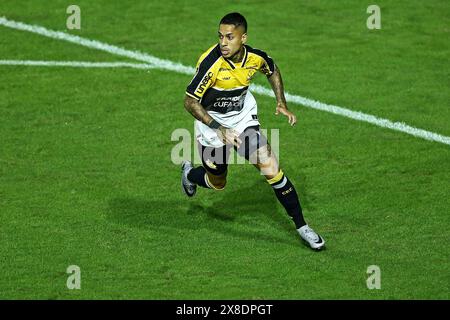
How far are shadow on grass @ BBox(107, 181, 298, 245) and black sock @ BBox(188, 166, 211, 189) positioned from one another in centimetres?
34

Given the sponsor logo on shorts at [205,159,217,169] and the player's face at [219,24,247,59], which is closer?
the player's face at [219,24,247,59]

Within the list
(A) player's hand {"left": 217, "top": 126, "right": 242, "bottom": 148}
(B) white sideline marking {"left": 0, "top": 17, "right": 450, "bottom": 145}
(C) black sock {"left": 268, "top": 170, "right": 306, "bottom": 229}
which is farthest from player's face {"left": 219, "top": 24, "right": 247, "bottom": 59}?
(B) white sideline marking {"left": 0, "top": 17, "right": 450, "bottom": 145}

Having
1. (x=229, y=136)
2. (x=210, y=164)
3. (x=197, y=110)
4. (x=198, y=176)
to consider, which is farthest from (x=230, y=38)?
(x=198, y=176)

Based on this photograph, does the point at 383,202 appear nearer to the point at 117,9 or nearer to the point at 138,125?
the point at 138,125

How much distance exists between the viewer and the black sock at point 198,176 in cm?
1230

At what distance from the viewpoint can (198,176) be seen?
485 inches

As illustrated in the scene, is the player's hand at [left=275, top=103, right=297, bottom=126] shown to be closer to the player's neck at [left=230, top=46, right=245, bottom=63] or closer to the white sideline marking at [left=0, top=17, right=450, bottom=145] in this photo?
the player's neck at [left=230, top=46, right=245, bottom=63]

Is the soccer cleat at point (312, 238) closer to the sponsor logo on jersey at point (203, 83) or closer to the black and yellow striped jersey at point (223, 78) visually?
the black and yellow striped jersey at point (223, 78)

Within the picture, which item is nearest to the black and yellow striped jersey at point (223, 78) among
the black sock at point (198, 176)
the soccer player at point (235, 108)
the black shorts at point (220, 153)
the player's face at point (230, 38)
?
the soccer player at point (235, 108)

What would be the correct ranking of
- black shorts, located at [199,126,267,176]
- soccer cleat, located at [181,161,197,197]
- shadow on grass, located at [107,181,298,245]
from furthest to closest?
soccer cleat, located at [181,161,197,197], shadow on grass, located at [107,181,298,245], black shorts, located at [199,126,267,176]

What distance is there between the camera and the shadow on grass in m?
11.9

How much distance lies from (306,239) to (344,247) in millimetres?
422

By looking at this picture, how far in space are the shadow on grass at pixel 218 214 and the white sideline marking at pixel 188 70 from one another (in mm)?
2484
